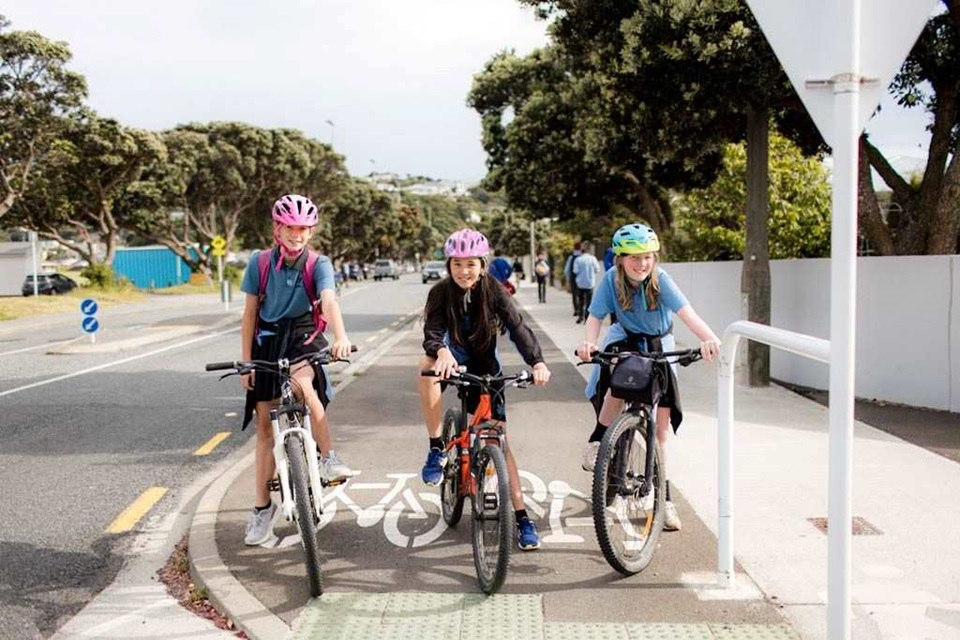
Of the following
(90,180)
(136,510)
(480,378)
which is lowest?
(136,510)

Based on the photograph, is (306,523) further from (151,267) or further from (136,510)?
(151,267)

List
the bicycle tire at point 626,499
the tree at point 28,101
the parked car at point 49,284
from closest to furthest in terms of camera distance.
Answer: the bicycle tire at point 626,499 → the tree at point 28,101 → the parked car at point 49,284

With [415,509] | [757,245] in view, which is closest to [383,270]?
[757,245]

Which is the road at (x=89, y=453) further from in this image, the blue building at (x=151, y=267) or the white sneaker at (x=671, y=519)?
the blue building at (x=151, y=267)

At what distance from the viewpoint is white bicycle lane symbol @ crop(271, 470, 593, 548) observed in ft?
17.0

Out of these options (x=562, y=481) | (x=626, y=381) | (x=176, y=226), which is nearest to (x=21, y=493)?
(x=562, y=481)

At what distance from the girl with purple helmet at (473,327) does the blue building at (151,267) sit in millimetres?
52268

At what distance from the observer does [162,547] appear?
17.4 ft

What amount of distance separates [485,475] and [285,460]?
40.1 inches

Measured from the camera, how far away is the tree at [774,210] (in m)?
16.1

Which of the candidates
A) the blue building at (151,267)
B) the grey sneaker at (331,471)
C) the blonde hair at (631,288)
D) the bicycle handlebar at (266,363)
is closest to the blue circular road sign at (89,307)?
the bicycle handlebar at (266,363)

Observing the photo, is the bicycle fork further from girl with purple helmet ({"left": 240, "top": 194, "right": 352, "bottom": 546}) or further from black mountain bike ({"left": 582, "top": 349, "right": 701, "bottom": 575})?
black mountain bike ({"left": 582, "top": 349, "right": 701, "bottom": 575})

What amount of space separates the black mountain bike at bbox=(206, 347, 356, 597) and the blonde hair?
153 centimetres

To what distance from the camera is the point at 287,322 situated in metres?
4.97
